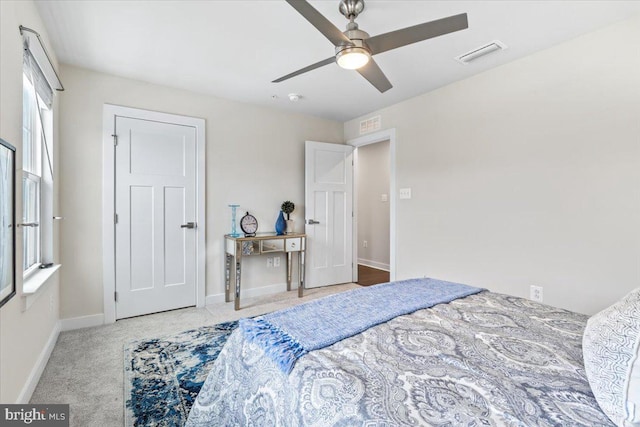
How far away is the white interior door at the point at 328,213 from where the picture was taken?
4195 mm

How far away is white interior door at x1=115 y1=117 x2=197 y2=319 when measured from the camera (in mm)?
3059

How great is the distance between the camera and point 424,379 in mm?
891

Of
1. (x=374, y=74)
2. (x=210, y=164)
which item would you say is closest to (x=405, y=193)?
(x=374, y=74)

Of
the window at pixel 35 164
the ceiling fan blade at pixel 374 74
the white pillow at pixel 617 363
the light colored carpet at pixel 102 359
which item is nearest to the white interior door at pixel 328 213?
the light colored carpet at pixel 102 359

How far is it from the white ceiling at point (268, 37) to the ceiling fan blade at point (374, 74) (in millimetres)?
343

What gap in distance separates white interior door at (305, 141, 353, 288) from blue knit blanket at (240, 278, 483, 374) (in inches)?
95.3

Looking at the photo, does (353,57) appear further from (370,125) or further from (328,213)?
(328,213)

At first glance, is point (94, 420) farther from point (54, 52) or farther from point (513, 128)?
point (513, 128)

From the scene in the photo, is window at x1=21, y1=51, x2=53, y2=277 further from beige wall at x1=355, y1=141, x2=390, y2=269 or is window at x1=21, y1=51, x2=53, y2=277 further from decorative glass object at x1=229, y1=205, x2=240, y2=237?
beige wall at x1=355, y1=141, x2=390, y2=269

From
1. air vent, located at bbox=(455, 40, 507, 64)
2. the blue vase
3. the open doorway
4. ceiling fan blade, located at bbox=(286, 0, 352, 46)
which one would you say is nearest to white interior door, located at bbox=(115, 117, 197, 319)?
the blue vase

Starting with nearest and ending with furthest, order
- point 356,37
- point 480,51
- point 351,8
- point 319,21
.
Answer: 1. point 319,21
2. point 356,37
3. point 351,8
4. point 480,51

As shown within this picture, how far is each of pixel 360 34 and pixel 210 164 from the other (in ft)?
7.80

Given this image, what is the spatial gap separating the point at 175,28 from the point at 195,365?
7.99 feet

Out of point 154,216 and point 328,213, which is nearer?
point 154,216
